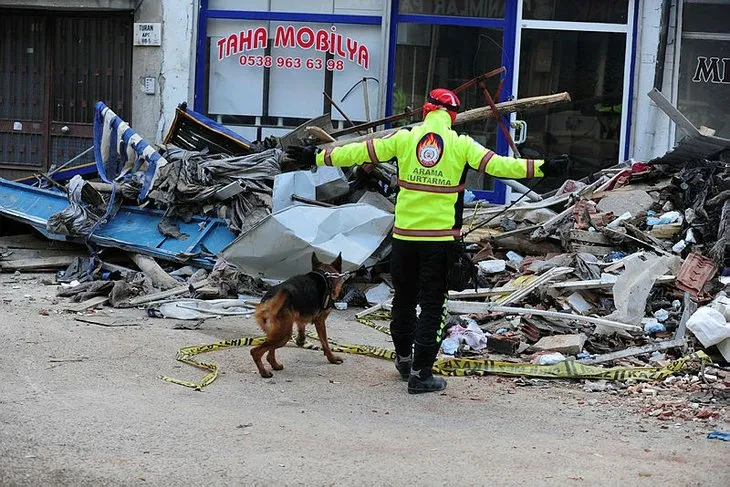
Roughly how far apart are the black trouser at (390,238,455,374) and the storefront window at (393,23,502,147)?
6124 mm

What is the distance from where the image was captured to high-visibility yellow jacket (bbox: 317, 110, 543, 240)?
7.18m

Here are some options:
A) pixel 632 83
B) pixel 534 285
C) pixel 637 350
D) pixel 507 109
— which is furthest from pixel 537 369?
pixel 632 83

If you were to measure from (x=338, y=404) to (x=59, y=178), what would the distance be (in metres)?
6.63

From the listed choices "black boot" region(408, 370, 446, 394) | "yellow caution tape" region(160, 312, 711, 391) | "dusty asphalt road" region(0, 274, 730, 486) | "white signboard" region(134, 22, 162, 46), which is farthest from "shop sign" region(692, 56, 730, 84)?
"black boot" region(408, 370, 446, 394)

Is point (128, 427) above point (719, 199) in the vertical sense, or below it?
below

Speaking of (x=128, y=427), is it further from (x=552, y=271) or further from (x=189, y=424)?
(x=552, y=271)

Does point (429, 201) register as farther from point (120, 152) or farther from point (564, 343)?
point (120, 152)

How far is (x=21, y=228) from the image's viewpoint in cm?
1207

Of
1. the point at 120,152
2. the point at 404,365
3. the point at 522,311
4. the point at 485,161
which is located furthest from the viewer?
the point at 120,152

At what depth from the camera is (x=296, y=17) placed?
43.7ft

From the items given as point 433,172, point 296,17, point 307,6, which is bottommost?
point 433,172

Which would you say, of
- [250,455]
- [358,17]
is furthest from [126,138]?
[250,455]

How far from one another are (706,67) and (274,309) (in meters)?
8.03

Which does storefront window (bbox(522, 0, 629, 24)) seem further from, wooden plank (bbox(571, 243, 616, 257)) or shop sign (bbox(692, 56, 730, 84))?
wooden plank (bbox(571, 243, 616, 257))
